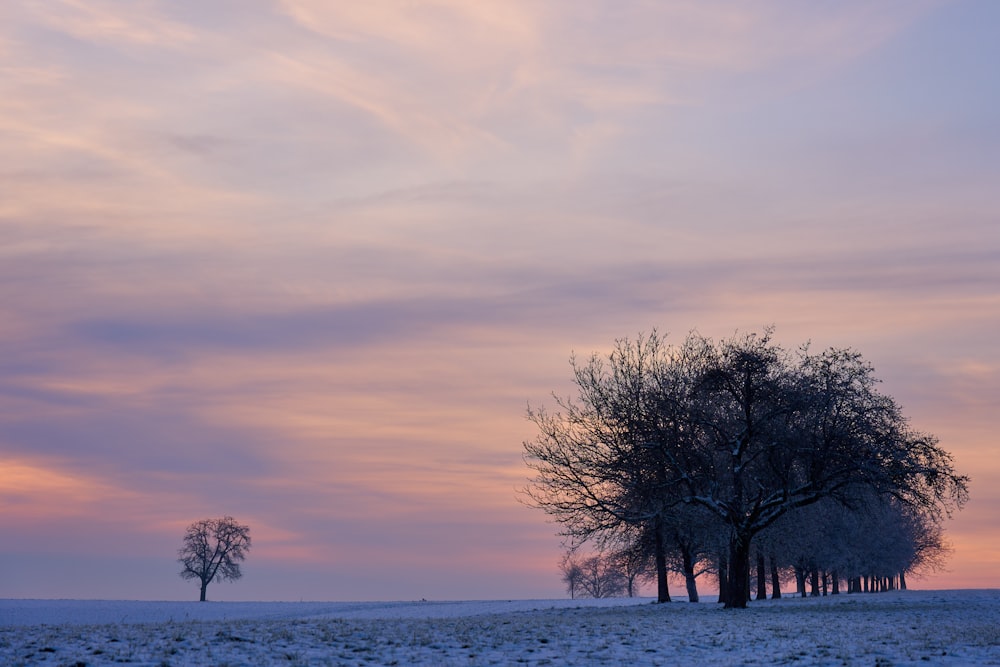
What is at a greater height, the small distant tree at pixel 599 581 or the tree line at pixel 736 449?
the tree line at pixel 736 449

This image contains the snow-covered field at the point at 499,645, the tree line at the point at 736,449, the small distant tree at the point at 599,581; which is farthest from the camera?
the small distant tree at the point at 599,581

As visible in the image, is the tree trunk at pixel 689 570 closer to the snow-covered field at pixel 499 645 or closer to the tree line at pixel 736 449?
the tree line at pixel 736 449

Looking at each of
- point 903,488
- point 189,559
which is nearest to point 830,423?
point 903,488

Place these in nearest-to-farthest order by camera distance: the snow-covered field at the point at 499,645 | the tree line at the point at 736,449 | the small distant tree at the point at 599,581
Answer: the snow-covered field at the point at 499,645 < the tree line at the point at 736,449 < the small distant tree at the point at 599,581

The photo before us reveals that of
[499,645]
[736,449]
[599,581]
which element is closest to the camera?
[499,645]

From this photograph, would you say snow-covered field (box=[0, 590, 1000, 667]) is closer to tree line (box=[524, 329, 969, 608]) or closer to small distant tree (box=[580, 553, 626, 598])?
tree line (box=[524, 329, 969, 608])

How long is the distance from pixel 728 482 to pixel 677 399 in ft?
19.3

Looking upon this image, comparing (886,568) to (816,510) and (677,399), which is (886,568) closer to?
(816,510)

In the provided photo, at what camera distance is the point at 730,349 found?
172 feet

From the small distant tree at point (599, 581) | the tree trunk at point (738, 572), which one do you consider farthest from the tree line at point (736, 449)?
the small distant tree at point (599, 581)

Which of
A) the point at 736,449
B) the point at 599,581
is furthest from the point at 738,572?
the point at 599,581

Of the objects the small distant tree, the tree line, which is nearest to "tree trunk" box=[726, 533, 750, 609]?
the tree line

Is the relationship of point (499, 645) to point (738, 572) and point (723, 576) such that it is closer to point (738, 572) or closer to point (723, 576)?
point (738, 572)

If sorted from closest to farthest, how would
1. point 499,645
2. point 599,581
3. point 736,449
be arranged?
point 499,645
point 736,449
point 599,581
